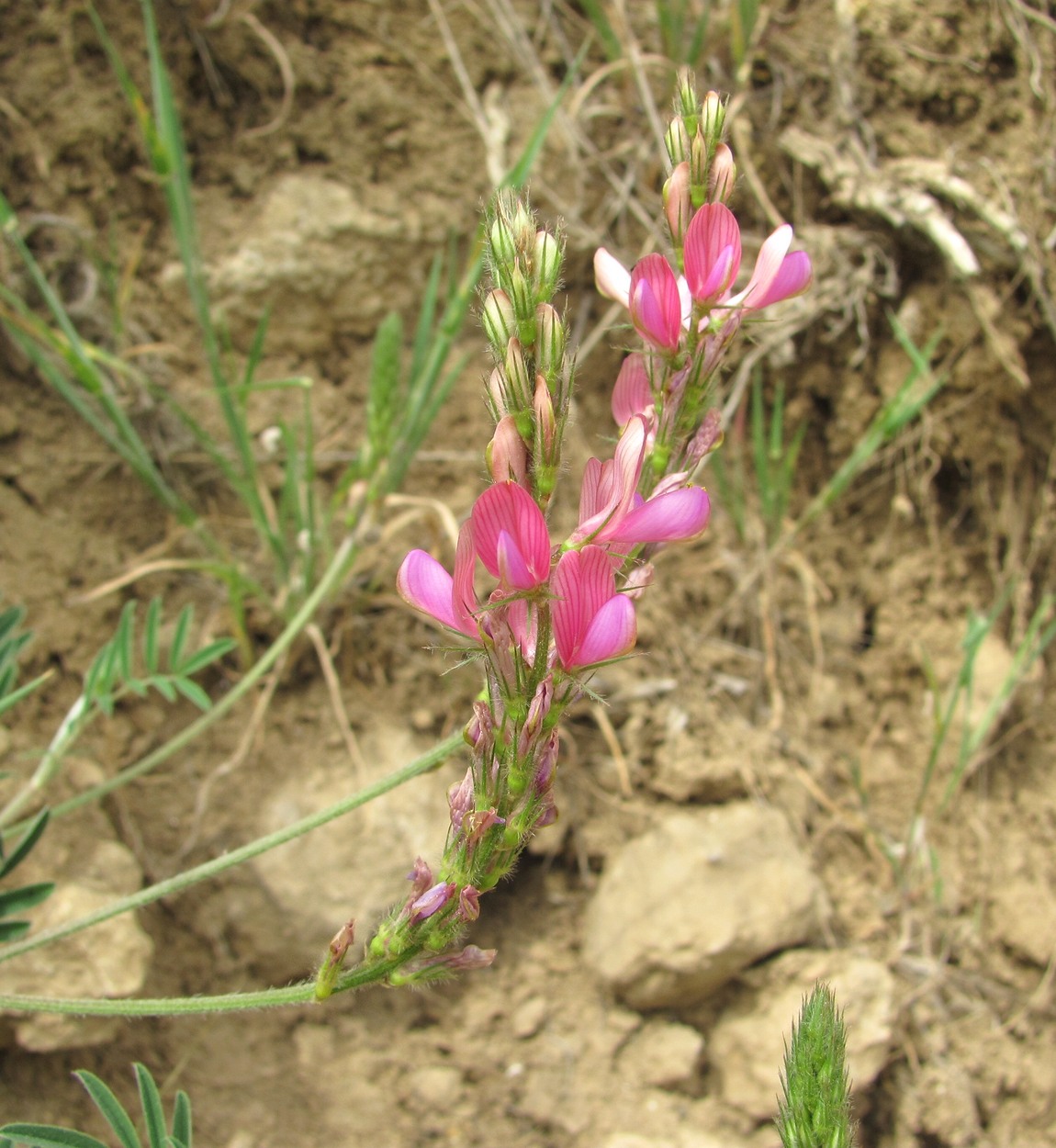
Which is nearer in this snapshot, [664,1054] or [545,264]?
[545,264]

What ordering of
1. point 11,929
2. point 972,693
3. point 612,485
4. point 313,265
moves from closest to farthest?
point 612,485 < point 11,929 < point 972,693 < point 313,265

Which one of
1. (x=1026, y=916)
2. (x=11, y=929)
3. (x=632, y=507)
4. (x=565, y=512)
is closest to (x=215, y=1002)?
(x=11, y=929)

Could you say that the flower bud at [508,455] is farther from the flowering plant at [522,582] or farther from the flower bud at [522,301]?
the flower bud at [522,301]

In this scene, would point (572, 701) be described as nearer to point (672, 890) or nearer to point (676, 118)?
point (676, 118)

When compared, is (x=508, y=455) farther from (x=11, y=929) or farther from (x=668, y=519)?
(x=11, y=929)

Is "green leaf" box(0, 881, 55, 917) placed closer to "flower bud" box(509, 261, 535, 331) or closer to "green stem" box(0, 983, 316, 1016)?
"green stem" box(0, 983, 316, 1016)

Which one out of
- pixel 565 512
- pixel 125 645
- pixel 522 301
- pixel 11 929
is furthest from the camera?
pixel 565 512

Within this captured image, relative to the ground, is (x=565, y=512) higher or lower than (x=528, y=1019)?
higher

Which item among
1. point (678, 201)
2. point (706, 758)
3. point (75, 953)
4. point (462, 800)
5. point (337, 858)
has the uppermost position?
point (678, 201)
